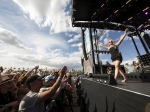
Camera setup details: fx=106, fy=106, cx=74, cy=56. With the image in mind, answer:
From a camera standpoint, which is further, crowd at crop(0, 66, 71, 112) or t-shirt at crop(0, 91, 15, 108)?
t-shirt at crop(0, 91, 15, 108)

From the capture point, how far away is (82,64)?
49.3 feet

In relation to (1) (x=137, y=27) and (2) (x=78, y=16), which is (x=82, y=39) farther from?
(1) (x=137, y=27)

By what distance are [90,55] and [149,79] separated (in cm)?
948

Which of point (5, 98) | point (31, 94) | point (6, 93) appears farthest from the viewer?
point (6, 93)

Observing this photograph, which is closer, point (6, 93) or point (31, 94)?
point (31, 94)

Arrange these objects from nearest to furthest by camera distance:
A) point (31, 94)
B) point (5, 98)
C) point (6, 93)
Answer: point (31, 94) < point (5, 98) < point (6, 93)

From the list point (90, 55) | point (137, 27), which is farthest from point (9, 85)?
point (137, 27)

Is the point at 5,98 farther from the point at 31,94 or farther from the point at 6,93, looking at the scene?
the point at 31,94

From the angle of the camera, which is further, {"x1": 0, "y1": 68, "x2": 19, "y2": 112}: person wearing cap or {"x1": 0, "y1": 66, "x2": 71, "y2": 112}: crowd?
{"x1": 0, "y1": 68, "x2": 19, "y2": 112}: person wearing cap

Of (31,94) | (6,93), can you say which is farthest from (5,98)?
(31,94)

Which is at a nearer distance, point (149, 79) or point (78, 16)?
point (149, 79)

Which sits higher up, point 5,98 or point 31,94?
point 31,94

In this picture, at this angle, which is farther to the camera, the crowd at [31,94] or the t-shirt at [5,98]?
the t-shirt at [5,98]

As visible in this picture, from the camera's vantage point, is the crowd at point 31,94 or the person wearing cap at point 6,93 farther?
the person wearing cap at point 6,93
